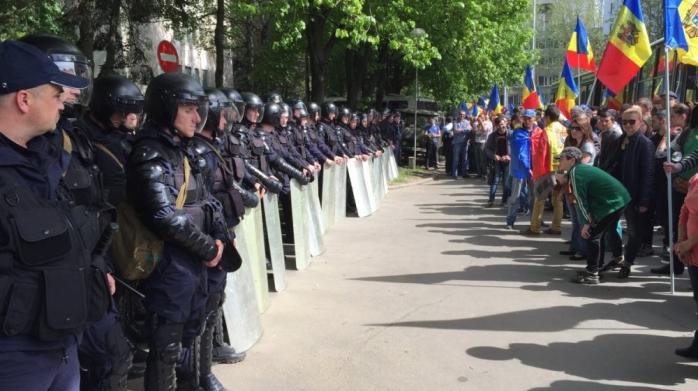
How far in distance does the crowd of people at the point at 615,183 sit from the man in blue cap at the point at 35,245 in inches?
152

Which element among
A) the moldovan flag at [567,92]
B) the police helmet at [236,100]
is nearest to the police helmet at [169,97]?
the police helmet at [236,100]

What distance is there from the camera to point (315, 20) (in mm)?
16250

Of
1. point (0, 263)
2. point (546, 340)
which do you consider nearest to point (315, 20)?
point (546, 340)

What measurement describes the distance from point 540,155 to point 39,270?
27.3 feet

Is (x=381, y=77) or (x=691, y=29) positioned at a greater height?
(x=381, y=77)

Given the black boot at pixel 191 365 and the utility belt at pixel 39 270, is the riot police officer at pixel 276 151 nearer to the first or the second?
the black boot at pixel 191 365

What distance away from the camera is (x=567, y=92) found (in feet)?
41.9

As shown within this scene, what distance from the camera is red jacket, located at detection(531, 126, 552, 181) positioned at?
9.34m

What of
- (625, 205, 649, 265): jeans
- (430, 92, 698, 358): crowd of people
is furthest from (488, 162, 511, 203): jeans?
(625, 205, 649, 265): jeans

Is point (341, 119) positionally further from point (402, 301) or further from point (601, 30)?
point (601, 30)

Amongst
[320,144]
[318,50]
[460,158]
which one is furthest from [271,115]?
[460,158]

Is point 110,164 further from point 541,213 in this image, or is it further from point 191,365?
point 541,213

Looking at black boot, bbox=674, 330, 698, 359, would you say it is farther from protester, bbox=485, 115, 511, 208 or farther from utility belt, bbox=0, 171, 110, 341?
protester, bbox=485, 115, 511, 208

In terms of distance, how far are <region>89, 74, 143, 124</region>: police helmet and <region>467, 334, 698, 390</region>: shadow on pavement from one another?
117 inches
